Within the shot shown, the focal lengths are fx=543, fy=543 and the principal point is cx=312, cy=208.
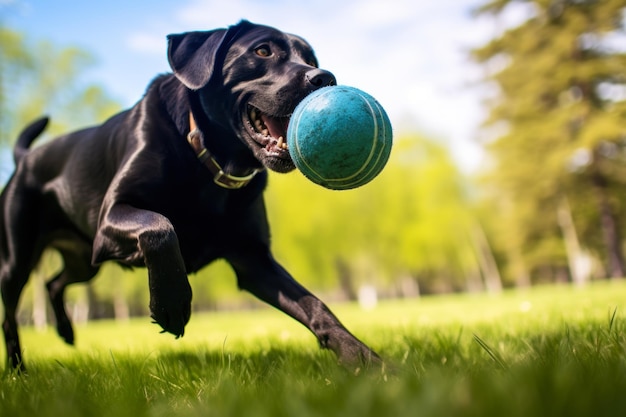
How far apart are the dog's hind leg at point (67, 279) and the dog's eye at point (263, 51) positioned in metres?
2.13

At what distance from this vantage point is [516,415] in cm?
100

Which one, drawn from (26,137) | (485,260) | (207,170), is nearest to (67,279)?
(26,137)

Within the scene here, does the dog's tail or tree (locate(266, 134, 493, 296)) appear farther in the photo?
tree (locate(266, 134, 493, 296))

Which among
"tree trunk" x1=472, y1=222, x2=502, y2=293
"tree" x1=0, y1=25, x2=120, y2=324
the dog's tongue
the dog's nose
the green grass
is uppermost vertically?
"tree" x1=0, y1=25, x2=120, y2=324

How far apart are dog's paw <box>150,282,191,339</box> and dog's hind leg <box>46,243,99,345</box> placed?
197 cm

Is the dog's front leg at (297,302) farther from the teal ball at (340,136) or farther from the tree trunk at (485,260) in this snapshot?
the tree trunk at (485,260)

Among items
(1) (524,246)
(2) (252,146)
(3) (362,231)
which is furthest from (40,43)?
(1) (524,246)

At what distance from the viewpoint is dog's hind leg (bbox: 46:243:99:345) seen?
432 centimetres

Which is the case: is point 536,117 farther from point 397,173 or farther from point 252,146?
point 252,146

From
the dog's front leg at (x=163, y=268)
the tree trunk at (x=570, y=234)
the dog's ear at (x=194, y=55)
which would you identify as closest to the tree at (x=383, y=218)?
the tree trunk at (x=570, y=234)

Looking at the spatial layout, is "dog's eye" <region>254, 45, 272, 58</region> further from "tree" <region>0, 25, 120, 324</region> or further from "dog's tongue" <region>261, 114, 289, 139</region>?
"tree" <region>0, 25, 120, 324</region>

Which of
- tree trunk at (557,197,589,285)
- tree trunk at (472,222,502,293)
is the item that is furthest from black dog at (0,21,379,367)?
tree trunk at (472,222,502,293)

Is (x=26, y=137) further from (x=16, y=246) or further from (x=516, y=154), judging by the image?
(x=516, y=154)

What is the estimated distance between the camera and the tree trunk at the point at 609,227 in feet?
58.7
